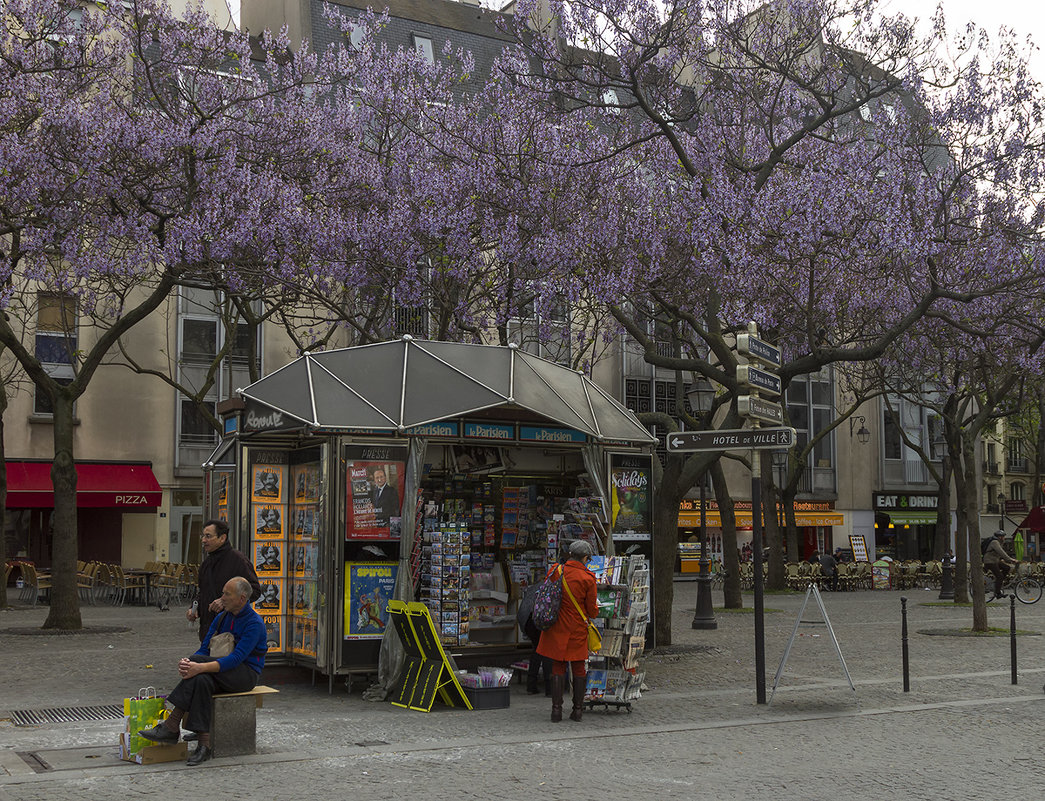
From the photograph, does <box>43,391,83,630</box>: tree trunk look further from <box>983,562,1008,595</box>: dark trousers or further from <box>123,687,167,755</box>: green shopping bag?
<box>983,562,1008,595</box>: dark trousers

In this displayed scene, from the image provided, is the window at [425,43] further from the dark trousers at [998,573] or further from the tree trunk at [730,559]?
the dark trousers at [998,573]

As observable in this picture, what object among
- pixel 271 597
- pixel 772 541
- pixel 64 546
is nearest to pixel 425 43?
pixel 772 541

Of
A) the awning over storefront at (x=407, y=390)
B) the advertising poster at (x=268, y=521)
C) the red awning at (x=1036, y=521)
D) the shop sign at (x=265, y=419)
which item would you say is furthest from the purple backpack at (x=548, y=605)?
the red awning at (x=1036, y=521)

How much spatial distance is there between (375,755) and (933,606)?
23.6 meters

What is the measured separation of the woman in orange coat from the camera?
35.8ft

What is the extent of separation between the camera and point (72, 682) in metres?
13.7

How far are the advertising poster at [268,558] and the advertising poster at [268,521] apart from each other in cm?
9

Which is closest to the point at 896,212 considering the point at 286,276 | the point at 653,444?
the point at 653,444

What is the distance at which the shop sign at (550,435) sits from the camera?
13734mm

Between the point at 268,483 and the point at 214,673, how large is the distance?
4.88 meters

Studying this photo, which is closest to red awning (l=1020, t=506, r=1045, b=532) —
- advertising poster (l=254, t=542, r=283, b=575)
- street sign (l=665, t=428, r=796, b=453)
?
street sign (l=665, t=428, r=796, b=453)

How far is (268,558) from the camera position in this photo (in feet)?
44.3

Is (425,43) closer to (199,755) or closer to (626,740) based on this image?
(626,740)

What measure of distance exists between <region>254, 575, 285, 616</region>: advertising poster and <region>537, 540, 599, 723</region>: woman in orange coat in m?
3.66
